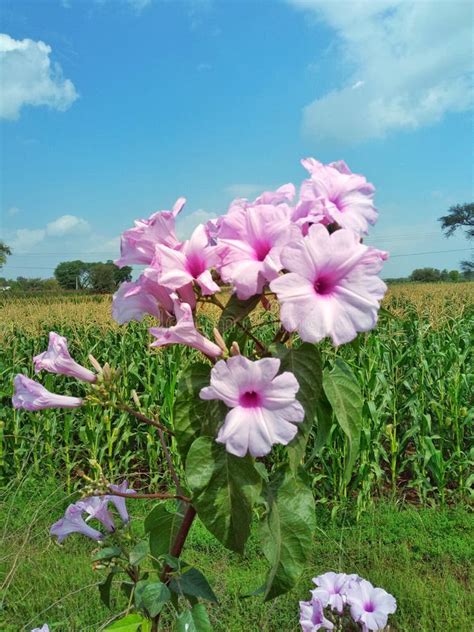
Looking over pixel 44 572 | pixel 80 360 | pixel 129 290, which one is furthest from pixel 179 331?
pixel 80 360

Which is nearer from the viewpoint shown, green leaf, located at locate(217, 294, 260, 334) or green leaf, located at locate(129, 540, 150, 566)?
green leaf, located at locate(217, 294, 260, 334)

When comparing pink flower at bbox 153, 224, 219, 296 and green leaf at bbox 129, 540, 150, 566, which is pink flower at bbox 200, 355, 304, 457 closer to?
pink flower at bbox 153, 224, 219, 296

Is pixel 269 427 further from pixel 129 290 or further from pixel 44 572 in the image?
pixel 44 572

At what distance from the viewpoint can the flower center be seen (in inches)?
36.9

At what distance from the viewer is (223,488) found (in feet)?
3.29

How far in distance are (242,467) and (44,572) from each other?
3.20 m

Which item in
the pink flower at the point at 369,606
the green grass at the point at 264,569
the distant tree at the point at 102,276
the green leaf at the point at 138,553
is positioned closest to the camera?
the green leaf at the point at 138,553

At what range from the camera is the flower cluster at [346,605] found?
6.10ft

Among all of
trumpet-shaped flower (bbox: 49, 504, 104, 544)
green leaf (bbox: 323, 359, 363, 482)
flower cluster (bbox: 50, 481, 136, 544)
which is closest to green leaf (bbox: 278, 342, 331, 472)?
green leaf (bbox: 323, 359, 363, 482)

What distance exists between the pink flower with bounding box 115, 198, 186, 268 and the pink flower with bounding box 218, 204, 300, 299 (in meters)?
0.09

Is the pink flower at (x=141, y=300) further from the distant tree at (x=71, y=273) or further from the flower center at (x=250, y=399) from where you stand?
the distant tree at (x=71, y=273)

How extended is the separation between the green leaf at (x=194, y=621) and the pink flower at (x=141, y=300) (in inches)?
23.1

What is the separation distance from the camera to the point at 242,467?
39.6 inches

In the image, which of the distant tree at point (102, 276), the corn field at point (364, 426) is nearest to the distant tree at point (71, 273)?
the distant tree at point (102, 276)
